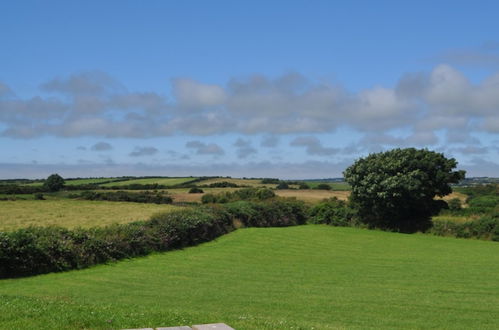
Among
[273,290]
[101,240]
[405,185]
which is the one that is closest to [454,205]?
[405,185]

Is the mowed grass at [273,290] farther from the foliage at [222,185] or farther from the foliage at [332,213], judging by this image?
the foliage at [222,185]

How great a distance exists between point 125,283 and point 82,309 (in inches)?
475

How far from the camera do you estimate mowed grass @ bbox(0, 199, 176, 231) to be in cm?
4272

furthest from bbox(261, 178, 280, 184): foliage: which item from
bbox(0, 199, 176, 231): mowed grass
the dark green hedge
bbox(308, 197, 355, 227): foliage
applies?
the dark green hedge

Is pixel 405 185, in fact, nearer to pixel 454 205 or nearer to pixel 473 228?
pixel 454 205

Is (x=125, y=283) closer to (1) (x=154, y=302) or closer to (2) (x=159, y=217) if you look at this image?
(1) (x=154, y=302)

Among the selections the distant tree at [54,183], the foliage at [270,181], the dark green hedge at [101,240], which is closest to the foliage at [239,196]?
the dark green hedge at [101,240]

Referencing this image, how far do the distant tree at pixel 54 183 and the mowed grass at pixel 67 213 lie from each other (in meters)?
16.4

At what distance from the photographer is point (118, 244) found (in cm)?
2902

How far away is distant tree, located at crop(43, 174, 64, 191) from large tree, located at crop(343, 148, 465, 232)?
4972 cm

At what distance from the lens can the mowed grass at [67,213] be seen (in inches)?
1682

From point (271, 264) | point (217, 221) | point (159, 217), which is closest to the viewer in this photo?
point (271, 264)

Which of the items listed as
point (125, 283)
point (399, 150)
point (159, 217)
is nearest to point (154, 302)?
point (125, 283)

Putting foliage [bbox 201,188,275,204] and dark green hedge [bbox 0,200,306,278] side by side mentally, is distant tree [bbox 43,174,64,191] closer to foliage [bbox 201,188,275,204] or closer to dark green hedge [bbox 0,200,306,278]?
foliage [bbox 201,188,275,204]
